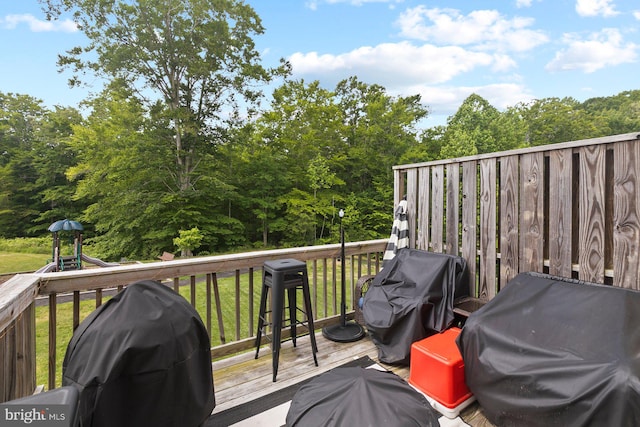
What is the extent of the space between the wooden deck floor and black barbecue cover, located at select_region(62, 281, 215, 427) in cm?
85

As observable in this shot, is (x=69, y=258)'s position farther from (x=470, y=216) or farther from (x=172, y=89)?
(x=470, y=216)

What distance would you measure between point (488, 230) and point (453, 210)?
380 millimetres

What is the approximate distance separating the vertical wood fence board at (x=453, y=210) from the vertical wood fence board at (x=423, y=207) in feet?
0.74

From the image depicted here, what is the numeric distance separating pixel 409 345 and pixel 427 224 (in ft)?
4.07

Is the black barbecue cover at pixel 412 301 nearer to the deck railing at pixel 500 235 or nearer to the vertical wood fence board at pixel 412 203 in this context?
the deck railing at pixel 500 235

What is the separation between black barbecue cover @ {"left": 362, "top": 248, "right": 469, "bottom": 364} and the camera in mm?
2371

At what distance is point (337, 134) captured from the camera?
12992 millimetres

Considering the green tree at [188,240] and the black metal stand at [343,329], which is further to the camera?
the green tree at [188,240]

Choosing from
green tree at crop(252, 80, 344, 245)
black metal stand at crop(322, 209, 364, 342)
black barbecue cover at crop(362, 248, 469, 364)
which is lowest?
black metal stand at crop(322, 209, 364, 342)

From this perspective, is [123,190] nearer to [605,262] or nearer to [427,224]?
[427,224]

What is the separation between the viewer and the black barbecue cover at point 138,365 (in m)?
1.15

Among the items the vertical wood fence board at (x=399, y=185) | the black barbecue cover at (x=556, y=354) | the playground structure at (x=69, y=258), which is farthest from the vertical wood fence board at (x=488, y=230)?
the playground structure at (x=69, y=258)

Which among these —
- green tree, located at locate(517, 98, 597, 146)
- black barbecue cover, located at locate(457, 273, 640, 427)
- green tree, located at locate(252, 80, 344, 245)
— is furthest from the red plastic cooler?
green tree, located at locate(517, 98, 597, 146)

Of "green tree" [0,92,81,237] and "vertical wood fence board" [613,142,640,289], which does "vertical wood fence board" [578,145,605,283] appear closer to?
"vertical wood fence board" [613,142,640,289]
